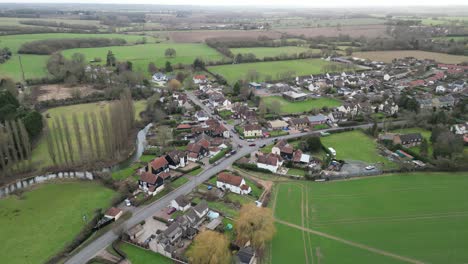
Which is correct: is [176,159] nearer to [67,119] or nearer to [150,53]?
[67,119]

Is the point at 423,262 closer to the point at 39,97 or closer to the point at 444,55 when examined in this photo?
the point at 39,97

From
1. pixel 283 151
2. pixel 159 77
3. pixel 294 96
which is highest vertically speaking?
pixel 159 77

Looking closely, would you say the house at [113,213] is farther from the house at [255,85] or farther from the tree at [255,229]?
the house at [255,85]

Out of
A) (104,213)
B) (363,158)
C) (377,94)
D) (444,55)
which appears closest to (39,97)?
(104,213)

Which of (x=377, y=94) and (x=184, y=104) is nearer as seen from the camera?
(x=184, y=104)

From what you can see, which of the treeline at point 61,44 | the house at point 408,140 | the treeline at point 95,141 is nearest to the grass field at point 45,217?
the treeline at point 95,141

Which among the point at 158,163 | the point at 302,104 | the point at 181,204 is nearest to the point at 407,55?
the point at 302,104
